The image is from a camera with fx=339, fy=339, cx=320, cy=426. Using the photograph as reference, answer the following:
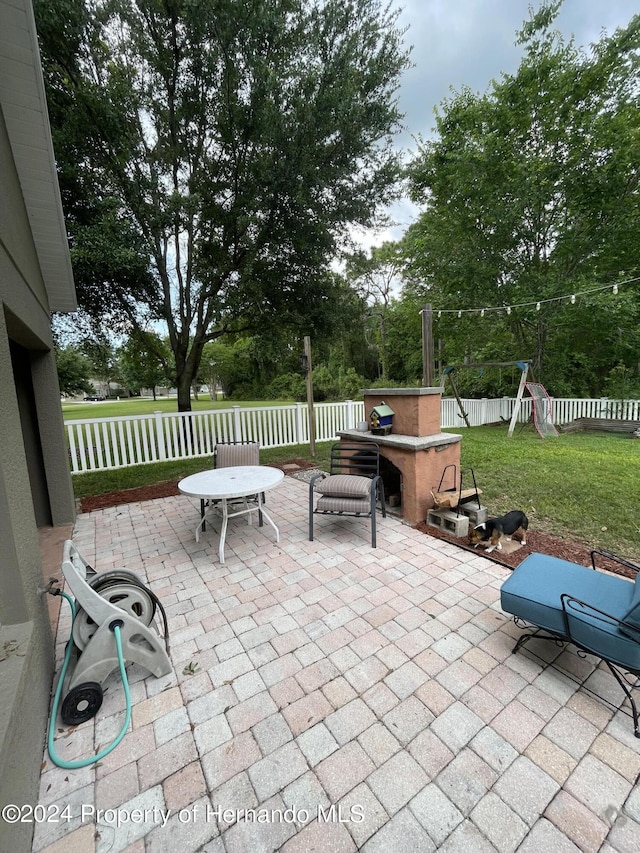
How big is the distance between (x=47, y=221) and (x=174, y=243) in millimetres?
5199

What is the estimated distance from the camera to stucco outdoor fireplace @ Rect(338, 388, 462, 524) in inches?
144

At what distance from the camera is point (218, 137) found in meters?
6.92

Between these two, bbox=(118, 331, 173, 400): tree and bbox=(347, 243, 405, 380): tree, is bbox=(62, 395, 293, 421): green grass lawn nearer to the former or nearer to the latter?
bbox=(118, 331, 173, 400): tree

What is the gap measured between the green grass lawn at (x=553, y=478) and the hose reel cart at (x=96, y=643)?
2980 mm

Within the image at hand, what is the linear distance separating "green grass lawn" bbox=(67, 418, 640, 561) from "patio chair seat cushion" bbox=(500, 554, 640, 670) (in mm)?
1492

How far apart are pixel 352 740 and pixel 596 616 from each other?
4.28 ft

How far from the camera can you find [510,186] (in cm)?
948

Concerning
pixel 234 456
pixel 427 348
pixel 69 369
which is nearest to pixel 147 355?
pixel 234 456

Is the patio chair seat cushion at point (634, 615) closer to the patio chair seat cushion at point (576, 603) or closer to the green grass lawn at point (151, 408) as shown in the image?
the patio chair seat cushion at point (576, 603)

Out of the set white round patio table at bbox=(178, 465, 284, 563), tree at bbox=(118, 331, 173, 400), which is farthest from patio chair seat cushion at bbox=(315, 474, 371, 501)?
tree at bbox=(118, 331, 173, 400)

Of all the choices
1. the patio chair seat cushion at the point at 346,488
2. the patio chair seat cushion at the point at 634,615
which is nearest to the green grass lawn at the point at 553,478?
the patio chair seat cushion at the point at 346,488

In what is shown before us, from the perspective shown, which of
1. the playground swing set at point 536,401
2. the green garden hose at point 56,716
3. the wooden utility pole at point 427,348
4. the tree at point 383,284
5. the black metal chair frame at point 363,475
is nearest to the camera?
the green garden hose at point 56,716

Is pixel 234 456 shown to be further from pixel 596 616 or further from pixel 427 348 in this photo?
pixel 427 348

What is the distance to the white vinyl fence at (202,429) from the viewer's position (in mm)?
6191
